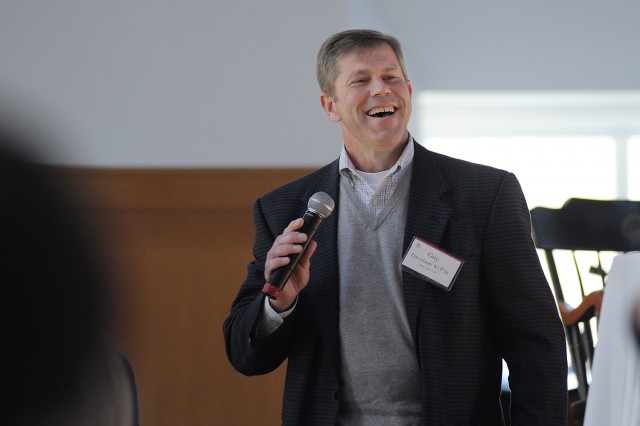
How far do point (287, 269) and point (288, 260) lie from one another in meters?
0.02

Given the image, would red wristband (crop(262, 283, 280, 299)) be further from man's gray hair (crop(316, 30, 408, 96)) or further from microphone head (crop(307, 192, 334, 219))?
man's gray hair (crop(316, 30, 408, 96))

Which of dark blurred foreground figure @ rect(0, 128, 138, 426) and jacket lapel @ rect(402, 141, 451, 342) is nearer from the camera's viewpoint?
dark blurred foreground figure @ rect(0, 128, 138, 426)

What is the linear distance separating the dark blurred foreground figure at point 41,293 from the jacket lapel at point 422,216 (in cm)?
132

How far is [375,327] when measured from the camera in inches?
75.2

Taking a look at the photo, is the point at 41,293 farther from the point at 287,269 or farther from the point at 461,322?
the point at 461,322

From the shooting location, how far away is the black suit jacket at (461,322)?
186 cm

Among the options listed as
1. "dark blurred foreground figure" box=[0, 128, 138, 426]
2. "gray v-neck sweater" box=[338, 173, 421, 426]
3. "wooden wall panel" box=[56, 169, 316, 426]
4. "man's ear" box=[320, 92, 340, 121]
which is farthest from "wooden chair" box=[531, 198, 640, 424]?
"dark blurred foreground figure" box=[0, 128, 138, 426]

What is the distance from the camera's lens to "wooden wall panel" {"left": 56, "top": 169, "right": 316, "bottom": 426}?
3793 mm

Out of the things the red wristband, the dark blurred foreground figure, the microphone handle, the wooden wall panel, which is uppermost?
the dark blurred foreground figure

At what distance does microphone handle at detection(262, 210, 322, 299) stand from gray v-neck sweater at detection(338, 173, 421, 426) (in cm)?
22

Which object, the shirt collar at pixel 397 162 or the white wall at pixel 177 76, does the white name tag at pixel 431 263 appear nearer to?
the shirt collar at pixel 397 162

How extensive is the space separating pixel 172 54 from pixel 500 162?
3326 millimetres

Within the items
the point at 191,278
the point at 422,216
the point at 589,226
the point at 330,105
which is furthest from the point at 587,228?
the point at 422,216

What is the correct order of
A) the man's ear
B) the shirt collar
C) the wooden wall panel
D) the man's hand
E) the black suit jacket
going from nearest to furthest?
the man's hand < the black suit jacket < the shirt collar < the man's ear < the wooden wall panel
